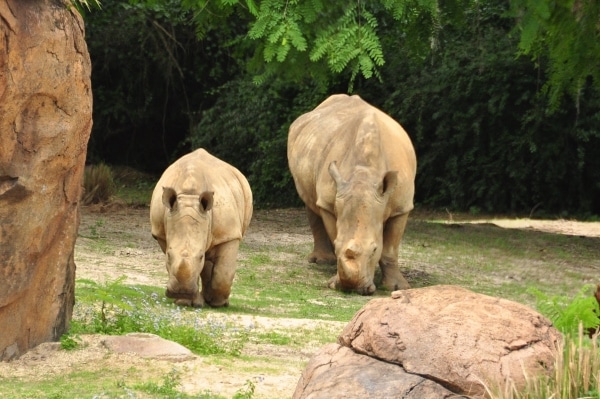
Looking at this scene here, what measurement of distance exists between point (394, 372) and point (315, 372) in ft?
1.47

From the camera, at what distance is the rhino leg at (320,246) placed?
51.9ft

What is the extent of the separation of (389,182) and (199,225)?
147 inches

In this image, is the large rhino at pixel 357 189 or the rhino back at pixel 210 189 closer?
the rhino back at pixel 210 189

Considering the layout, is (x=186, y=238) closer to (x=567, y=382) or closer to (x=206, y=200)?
(x=206, y=200)

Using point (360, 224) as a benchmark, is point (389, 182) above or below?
above

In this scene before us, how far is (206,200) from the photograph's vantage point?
10391 millimetres

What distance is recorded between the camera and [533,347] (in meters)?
5.75

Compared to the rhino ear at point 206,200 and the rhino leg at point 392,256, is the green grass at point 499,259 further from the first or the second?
the rhino ear at point 206,200

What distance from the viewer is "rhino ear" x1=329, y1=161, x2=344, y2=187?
44.5 ft

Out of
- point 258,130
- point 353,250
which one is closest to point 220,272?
point 353,250

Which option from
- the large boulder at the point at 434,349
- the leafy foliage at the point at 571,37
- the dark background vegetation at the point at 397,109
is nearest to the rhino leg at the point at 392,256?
the leafy foliage at the point at 571,37

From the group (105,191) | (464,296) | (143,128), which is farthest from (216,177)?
(143,128)

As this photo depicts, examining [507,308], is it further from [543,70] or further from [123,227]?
[543,70]

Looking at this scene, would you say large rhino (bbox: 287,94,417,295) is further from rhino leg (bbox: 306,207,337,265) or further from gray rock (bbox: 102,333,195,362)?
gray rock (bbox: 102,333,195,362)
